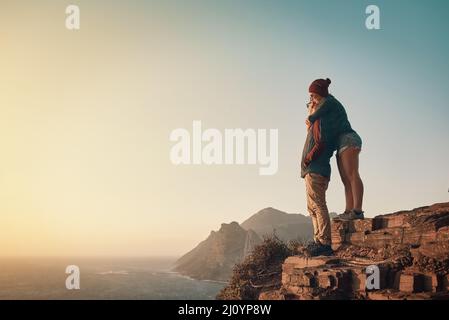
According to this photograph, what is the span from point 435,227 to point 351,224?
94.9 inches

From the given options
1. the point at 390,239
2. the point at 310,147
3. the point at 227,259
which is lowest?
the point at 227,259

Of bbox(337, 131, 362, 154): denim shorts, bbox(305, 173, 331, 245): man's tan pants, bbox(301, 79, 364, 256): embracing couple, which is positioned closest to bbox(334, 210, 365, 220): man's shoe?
bbox(301, 79, 364, 256): embracing couple

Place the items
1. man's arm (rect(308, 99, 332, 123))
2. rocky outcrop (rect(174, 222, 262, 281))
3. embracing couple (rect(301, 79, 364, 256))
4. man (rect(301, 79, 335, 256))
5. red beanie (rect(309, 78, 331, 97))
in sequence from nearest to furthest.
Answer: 1. man (rect(301, 79, 335, 256))
2. embracing couple (rect(301, 79, 364, 256))
3. man's arm (rect(308, 99, 332, 123))
4. red beanie (rect(309, 78, 331, 97))
5. rocky outcrop (rect(174, 222, 262, 281))

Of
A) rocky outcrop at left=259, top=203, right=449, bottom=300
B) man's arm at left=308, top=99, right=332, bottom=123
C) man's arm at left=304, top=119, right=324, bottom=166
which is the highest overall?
man's arm at left=308, top=99, right=332, bottom=123

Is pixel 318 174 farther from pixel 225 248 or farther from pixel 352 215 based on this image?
pixel 225 248

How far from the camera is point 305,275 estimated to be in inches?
359

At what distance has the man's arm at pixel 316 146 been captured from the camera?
1073 cm

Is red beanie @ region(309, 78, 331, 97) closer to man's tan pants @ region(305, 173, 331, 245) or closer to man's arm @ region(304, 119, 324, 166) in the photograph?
man's arm @ region(304, 119, 324, 166)

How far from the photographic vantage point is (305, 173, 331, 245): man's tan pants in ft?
34.1

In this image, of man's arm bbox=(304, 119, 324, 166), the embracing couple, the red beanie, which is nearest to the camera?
the embracing couple

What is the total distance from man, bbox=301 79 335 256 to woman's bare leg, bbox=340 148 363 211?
457 mm

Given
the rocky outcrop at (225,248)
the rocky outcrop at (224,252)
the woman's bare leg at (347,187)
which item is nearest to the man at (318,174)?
the woman's bare leg at (347,187)
